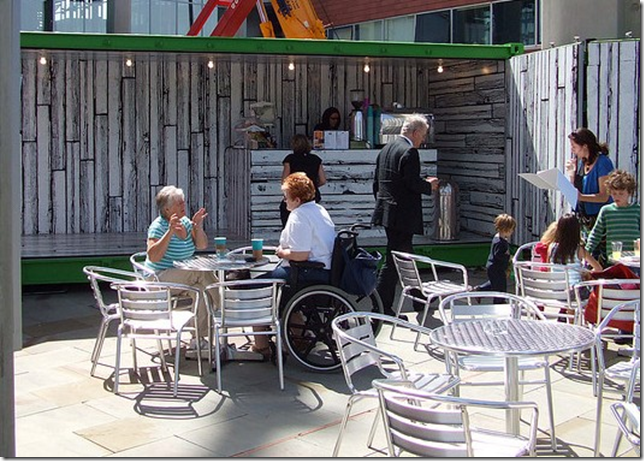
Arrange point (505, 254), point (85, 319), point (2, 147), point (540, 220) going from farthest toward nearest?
point (540, 220), point (85, 319), point (505, 254), point (2, 147)

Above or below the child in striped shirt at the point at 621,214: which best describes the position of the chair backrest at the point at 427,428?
below

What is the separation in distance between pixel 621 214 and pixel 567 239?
76 centimetres

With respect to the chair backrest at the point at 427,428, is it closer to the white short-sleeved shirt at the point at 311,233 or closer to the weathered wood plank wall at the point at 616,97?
the white short-sleeved shirt at the point at 311,233

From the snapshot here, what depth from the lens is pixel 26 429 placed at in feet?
15.5

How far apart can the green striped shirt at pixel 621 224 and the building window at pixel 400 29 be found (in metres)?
12.6

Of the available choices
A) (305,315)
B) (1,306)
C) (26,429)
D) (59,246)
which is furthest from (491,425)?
(59,246)

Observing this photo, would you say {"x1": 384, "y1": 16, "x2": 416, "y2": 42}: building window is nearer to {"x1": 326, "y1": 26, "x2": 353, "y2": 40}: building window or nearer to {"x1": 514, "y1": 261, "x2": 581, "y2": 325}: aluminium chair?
{"x1": 326, "y1": 26, "x2": 353, "y2": 40}: building window

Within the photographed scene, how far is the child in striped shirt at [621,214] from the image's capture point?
644cm

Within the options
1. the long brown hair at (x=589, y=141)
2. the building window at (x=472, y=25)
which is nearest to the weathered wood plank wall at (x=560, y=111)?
the long brown hair at (x=589, y=141)

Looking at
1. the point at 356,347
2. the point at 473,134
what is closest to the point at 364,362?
the point at 356,347

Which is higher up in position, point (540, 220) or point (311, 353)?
point (540, 220)

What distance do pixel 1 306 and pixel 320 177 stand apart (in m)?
6.39

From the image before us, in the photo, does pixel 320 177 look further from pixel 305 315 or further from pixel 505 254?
pixel 305 315

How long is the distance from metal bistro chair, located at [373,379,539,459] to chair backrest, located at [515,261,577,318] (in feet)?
8.62
